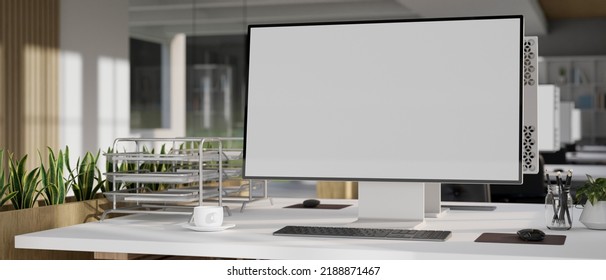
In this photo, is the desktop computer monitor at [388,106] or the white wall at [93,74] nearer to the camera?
the desktop computer monitor at [388,106]

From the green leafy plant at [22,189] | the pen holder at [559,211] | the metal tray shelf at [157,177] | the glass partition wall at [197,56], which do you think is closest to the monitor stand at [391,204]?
the pen holder at [559,211]

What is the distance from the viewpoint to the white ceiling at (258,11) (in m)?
6.99

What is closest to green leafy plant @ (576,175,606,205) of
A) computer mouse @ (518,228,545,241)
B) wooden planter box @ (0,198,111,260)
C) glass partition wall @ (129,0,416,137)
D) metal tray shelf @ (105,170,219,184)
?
computer mouse @ (518,228,545,241)

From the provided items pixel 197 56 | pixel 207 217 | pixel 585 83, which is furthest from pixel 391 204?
pixel 585 83

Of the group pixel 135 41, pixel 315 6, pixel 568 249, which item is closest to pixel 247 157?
pixel 568 249

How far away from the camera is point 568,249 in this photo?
1.91 metres

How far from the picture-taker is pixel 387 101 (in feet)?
7.63

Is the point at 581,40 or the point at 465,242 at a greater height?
the point at 581,40

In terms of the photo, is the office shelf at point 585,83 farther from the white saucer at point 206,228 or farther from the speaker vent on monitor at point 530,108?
the white saucer at point 206,228

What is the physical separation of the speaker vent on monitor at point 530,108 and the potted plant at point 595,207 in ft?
0.51

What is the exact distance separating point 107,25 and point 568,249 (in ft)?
16.7

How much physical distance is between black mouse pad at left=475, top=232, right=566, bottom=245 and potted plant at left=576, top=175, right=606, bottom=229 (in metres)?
0.18

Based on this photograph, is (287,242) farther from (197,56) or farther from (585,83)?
(585,83)
